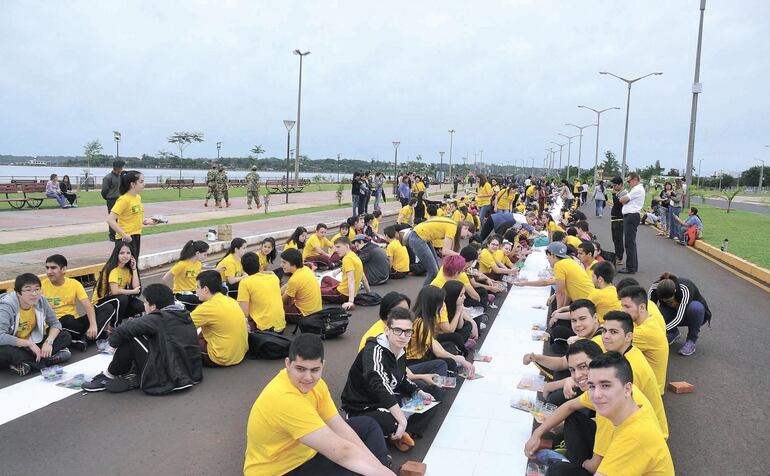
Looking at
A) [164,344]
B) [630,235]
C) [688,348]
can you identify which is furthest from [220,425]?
[630,235]

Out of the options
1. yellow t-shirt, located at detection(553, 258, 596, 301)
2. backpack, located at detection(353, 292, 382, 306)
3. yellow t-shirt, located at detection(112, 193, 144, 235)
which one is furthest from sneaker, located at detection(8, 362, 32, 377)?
yellow t-shirt, located at detection(553, 258, 596, 301)

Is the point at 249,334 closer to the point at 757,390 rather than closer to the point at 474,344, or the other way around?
the point at 474,344

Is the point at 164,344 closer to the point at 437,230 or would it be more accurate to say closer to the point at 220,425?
the point at 220,425

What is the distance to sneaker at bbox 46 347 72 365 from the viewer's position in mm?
6045

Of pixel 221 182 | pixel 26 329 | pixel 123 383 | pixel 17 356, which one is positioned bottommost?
pixel 123 383

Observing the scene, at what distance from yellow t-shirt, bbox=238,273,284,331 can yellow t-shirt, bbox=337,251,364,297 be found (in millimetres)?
1643

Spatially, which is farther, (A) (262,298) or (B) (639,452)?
(A) (262,298)

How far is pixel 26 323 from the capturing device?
594cm

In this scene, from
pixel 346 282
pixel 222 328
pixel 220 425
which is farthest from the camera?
pixel 346 282

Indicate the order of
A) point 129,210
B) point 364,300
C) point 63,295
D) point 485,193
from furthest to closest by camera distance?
point 485,193, point 364,300, point 129,210, point 63,295

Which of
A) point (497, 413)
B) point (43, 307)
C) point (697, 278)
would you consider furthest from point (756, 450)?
point (697, 278)

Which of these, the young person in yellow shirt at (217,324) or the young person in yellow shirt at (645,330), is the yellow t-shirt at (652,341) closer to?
the young person in yellow shirt at (645,330)

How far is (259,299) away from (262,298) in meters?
0.04

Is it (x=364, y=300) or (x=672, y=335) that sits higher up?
(x=672, y=335)
